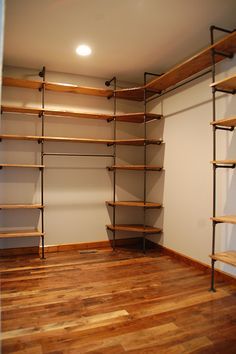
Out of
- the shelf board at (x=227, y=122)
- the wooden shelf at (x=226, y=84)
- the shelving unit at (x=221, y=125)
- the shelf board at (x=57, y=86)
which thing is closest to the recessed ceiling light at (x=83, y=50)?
the shelf board at (x=57, y=86)

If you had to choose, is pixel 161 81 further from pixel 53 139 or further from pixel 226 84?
pixel 53 139

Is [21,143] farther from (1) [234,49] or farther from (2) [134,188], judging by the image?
(1) [234,49]

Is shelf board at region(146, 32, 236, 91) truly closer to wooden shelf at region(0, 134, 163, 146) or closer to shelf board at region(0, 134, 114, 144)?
wooden shelf at region(0, 134, 163, 146)

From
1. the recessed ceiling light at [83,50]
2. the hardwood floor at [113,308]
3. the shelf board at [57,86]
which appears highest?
the recessed ceiling light at [83,50]

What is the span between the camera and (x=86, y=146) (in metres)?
3.91

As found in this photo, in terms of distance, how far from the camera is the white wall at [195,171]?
2703 mm

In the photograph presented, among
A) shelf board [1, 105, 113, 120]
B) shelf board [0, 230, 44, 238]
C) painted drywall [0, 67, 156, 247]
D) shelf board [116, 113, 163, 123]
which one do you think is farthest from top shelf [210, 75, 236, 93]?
shelf board [0, 230, 44, 238]

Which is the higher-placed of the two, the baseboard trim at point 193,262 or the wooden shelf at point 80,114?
the wooden shelf at point 80,114

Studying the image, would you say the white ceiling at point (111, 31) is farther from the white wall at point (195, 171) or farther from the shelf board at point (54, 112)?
the shelf board at point (54, 112)

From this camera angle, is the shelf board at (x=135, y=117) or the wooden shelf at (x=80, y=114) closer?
the wooden shelf at (x=80, y=114)

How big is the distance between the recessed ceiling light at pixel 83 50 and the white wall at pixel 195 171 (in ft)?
3.98

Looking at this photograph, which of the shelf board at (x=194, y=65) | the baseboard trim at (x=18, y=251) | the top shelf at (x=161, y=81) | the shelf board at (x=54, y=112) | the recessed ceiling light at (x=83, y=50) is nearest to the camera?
the shelf board at (x=194, y=65)

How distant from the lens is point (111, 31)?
2.68 metres

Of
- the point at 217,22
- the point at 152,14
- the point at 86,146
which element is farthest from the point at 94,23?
the point at 86,146
